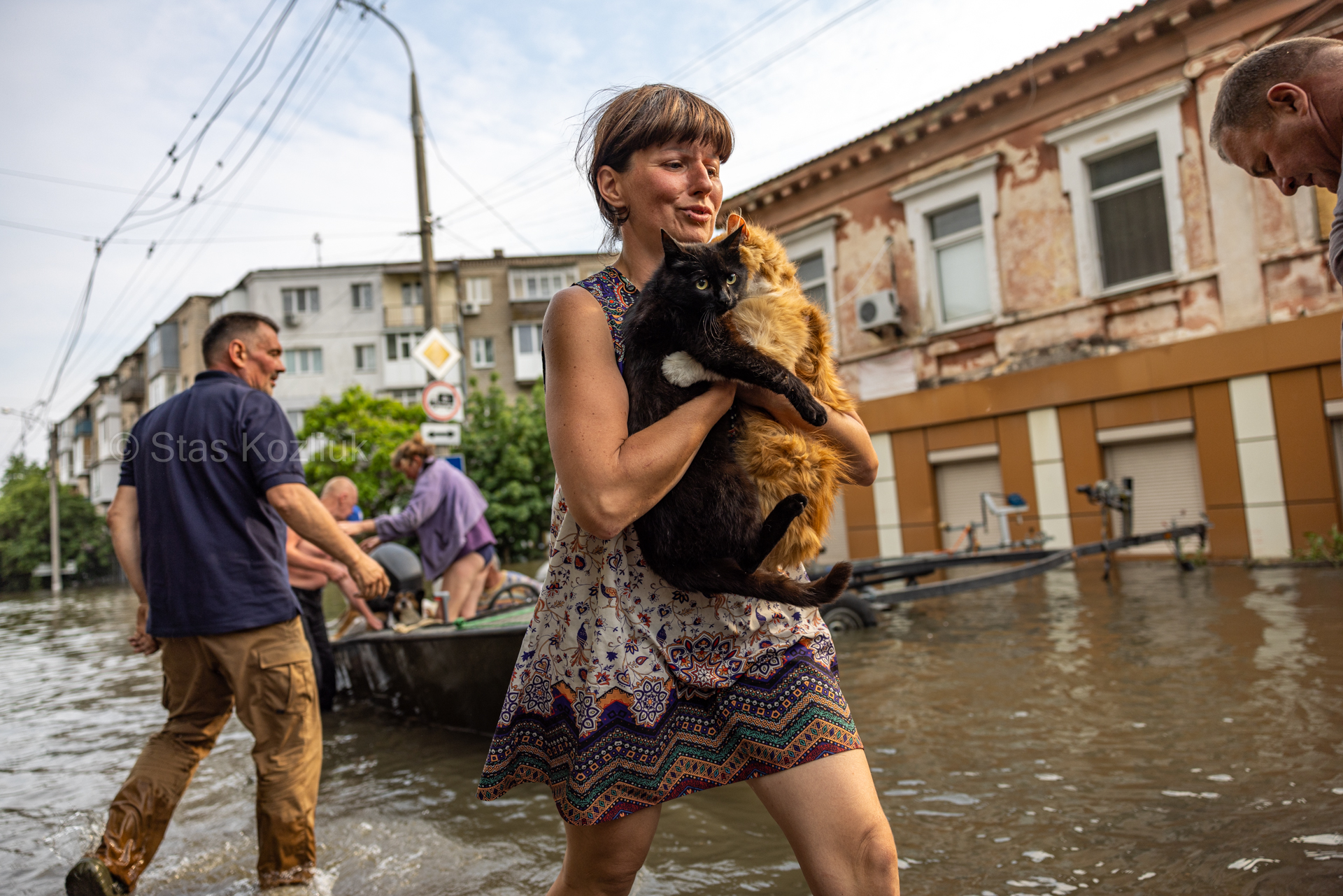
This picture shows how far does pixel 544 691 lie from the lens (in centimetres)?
189

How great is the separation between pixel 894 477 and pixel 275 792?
537 inches

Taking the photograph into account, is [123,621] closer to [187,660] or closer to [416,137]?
[416,137]

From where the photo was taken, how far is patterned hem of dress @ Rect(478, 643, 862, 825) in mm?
1737

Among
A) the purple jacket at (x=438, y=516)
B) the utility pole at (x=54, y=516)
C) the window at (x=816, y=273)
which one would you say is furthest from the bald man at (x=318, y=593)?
the utility pole at (x=54, y=516)

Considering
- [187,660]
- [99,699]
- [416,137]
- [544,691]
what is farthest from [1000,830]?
[416,137]

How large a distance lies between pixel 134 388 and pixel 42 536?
39.2 ft

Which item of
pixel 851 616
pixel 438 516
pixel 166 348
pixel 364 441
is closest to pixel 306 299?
pixel 166 348

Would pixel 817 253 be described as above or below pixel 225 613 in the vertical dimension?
above

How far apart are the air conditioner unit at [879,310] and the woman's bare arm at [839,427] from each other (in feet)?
46.0

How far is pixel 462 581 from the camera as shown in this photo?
7.56 m

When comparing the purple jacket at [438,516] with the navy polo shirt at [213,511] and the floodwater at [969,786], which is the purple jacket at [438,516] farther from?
the navy polo shirt at [213,511]

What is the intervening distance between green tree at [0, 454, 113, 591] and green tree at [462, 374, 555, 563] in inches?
1386

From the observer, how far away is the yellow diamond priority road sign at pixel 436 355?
11320 millimetres

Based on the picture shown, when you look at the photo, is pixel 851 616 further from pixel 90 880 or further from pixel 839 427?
pixel 839 427
